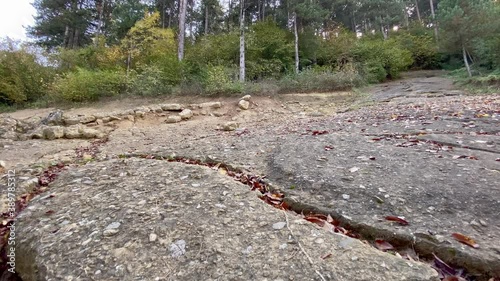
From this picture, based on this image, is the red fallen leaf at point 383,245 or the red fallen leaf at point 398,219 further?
the red fallen leaf at point 398,219

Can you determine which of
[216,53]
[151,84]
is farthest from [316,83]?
[151,84]

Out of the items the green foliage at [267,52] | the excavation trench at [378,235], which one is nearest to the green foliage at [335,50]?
the green foliage at [267,52]

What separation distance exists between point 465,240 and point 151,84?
9003 millimetres

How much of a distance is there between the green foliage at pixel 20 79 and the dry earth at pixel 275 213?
10.0 meters

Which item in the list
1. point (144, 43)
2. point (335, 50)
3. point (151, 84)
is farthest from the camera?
point (335, 50)

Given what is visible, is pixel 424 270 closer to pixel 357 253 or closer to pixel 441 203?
pixel 357 253

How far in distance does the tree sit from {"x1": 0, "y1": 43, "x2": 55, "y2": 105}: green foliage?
15238 millimetres

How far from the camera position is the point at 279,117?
6934 millimetres

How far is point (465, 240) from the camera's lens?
1.35 metres

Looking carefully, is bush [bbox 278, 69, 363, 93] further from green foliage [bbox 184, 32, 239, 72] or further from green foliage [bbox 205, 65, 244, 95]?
green foliage [bbox 184, 32, 239, 72]

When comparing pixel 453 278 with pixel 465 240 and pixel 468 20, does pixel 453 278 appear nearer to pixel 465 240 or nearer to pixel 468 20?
pixel 465 240

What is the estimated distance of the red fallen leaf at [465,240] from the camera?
1325 mm

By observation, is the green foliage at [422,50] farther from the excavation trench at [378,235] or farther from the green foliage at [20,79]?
the green foliage at [20,79]

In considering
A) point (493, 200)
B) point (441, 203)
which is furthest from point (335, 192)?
point (493, 200)
